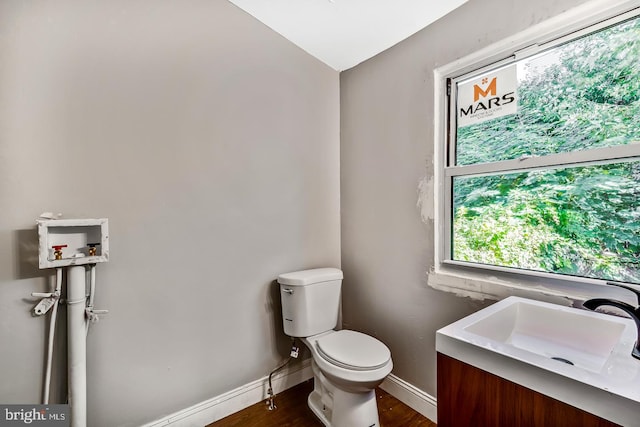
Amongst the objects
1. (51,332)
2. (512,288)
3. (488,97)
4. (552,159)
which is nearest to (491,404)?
(512,288)

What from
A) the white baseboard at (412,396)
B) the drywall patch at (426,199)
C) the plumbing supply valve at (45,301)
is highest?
the drywall patch at (426,199)

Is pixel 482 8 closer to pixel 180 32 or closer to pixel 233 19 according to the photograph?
pixel 233 19

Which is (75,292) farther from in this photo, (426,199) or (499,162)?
(499,162)

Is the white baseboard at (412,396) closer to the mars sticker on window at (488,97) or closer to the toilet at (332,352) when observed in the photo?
the toilet at (332,352)

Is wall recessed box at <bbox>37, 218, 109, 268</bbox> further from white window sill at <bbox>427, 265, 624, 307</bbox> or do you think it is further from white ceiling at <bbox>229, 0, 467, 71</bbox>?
white window sill at <bbox>427, 265, 624, 307</bbox>

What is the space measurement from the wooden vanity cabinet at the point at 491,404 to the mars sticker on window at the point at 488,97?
1229 mm

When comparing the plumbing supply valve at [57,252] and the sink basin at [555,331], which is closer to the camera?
the sink basin at [555,331]

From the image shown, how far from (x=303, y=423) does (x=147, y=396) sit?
813 millimetres

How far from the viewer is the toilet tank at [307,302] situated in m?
1.79

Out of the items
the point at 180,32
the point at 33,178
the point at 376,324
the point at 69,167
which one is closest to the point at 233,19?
the point at 180,32

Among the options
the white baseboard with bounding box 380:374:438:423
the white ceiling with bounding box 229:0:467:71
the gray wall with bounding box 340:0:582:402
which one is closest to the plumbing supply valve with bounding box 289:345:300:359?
the gray wall with bounding box 340:0:582:402

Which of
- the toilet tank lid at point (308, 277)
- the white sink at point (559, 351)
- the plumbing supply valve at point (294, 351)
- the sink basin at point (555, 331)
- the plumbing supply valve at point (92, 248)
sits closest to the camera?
the white sink at point (559, 351)

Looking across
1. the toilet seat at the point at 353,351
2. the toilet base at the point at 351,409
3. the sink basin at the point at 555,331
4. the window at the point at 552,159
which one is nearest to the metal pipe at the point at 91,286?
the toilet seat at the point at 353,351

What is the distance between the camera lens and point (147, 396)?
4.89 ft
